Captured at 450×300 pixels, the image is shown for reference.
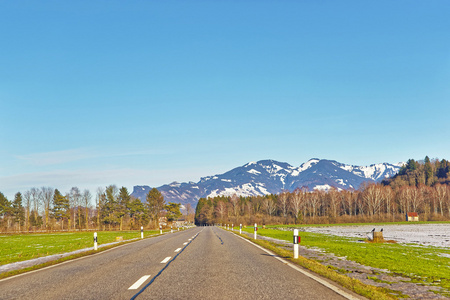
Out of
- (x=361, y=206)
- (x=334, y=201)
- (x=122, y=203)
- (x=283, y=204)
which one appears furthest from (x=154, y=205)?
(x=361, y=206)

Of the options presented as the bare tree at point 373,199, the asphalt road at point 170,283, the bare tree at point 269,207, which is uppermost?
the asphalt road at point 170,283

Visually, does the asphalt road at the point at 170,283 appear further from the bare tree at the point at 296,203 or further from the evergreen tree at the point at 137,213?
the bare tree at the point at 296,203

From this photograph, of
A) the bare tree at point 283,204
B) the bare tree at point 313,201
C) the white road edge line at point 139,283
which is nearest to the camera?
the white road edge line at point 139,283

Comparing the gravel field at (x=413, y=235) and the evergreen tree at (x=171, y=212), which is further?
the evergreen tree at (x=171, y=212)

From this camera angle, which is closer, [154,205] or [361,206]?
[154,205]

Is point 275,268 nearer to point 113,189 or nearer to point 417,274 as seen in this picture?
point 417,274

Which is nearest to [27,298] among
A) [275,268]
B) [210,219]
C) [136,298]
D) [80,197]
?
[136,298]

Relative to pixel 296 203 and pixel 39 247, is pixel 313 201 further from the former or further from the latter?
pixel 39 247

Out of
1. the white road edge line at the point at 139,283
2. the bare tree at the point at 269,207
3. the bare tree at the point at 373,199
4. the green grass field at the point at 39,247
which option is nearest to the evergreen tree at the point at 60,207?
the green grass field at the point at 39,247

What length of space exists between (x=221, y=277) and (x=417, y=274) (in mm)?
6151

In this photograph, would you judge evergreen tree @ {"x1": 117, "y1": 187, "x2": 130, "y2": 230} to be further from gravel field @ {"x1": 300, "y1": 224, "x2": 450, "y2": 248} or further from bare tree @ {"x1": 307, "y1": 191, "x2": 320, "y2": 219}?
bare tree @ {"x1": 307, "y1": 191, "x2": 320, "y2": 219}

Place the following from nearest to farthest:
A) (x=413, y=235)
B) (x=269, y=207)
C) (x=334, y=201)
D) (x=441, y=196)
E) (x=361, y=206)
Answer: (x=413, y=235) → (x=361, y=206) → (x=441, y=196) → (x=334, y=201) → (x=269, y=207)

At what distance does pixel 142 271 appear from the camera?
10750mm

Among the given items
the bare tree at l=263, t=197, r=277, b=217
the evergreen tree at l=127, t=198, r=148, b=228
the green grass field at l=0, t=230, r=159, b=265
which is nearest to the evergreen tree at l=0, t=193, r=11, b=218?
the evergreen tree at l=127, t=198, r=148, b=228
